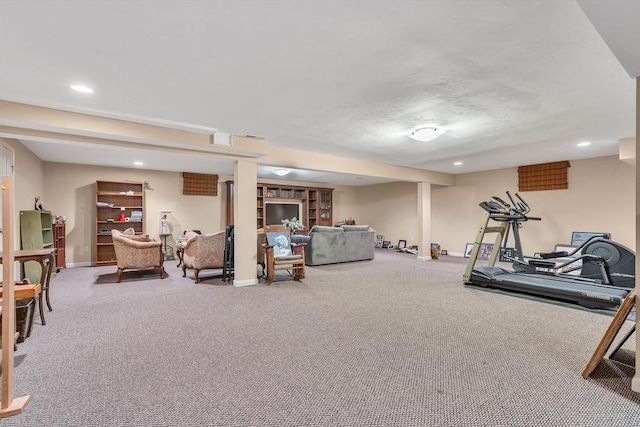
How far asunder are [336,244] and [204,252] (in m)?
2.99

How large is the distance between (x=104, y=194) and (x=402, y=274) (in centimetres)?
687

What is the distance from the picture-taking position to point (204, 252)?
5012 mm

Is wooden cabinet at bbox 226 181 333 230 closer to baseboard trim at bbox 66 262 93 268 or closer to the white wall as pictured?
the white wall

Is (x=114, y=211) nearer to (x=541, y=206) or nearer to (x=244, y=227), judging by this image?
(x=244, y=227)

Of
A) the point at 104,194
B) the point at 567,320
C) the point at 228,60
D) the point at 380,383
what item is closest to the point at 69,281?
the point at 104,194

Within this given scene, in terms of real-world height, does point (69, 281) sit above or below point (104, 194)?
below

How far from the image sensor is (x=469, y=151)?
5.39 m

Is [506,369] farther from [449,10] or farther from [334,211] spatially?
[334,211]

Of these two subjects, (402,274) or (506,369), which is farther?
(402,274)

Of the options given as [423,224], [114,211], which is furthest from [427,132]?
[114,211]

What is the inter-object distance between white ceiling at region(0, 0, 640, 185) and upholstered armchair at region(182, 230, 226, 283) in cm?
195

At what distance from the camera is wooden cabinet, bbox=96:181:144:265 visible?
686 centimetres

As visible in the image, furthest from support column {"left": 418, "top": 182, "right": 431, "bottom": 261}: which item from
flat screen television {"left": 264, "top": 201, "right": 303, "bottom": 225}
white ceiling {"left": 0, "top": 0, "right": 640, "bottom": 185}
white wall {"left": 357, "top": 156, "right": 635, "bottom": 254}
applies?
flat screen television {"left": 264, "top": 201, "right": 303, "bottom": 225}

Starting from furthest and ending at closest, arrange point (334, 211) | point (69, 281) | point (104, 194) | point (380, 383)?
point (334, 211), point (104, 194), point (69, 281), point (380, 383)
